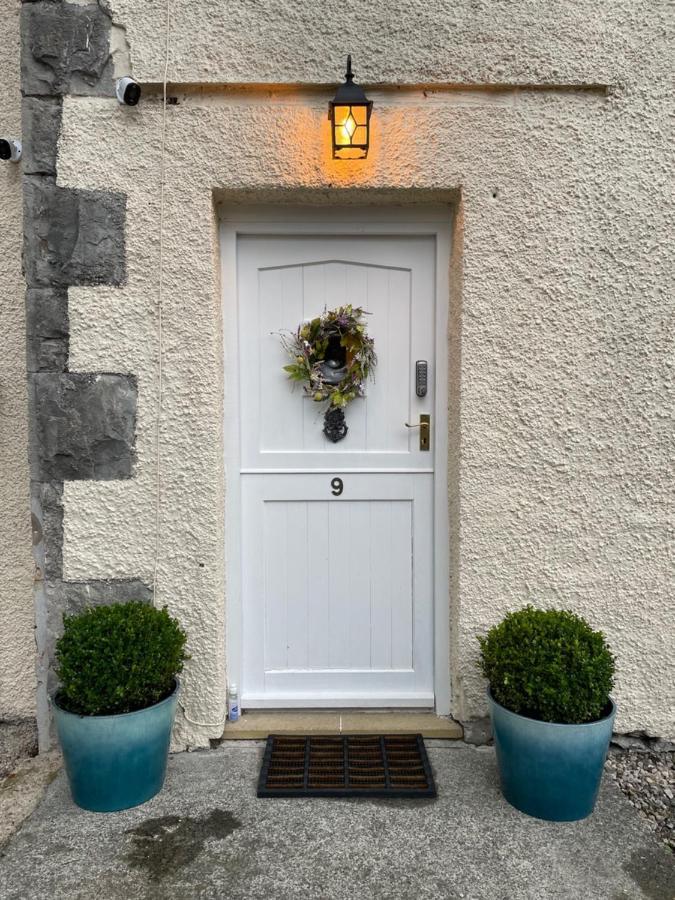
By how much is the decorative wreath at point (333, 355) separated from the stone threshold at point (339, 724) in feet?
4.71

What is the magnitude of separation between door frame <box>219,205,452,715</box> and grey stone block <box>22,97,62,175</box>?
71 cm

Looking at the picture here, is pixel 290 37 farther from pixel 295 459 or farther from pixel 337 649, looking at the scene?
pixel 337 649

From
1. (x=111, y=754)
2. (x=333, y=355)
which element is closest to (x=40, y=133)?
(x=333, y=355)

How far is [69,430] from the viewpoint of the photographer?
8.22ft

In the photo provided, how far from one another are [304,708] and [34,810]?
116cm

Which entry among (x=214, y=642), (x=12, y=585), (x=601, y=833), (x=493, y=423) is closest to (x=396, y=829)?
(x=601, y=833)

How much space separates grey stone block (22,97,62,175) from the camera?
2.44m

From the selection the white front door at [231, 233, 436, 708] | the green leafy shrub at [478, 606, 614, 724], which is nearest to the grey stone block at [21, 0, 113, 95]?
the white front door at [231, 233, 436, 708]

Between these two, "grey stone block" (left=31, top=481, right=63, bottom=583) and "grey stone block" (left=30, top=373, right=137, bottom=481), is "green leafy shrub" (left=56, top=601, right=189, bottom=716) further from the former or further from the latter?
"grey stone block" (left=30, top=373, right=137, bottom=481)

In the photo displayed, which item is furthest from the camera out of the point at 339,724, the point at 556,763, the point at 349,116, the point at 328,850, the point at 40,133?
the point at 339,724

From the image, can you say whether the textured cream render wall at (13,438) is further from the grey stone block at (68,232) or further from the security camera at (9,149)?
the grey stone block at (68,232)

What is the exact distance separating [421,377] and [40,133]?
74.1 inches

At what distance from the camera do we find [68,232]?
2.47m

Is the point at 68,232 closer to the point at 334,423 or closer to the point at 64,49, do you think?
the point at 64,49
